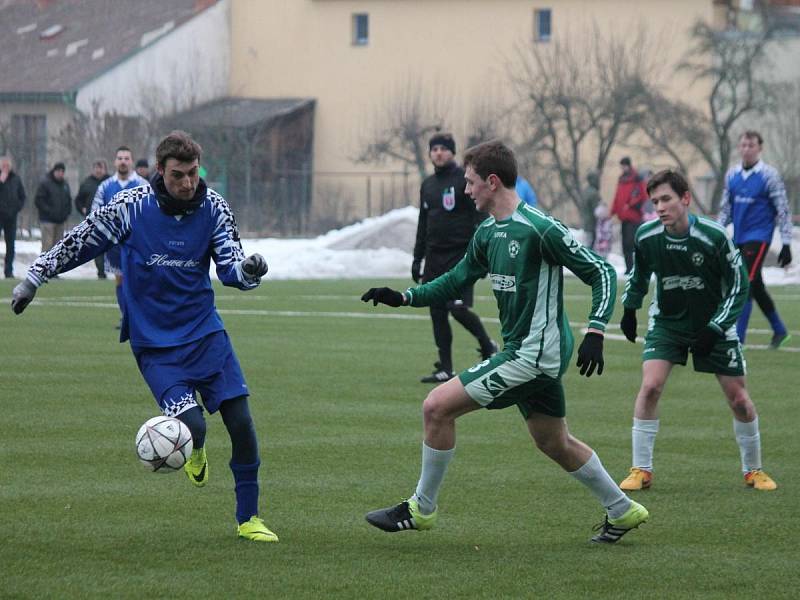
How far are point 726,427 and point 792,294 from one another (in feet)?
52.5

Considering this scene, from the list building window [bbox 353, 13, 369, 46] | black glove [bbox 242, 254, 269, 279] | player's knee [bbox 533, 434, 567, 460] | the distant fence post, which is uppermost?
building window [bbox 353, 13, 369, 46]

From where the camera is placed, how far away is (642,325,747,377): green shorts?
8789 mm

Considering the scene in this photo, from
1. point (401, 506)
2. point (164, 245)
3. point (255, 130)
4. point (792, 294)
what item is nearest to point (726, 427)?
point (401, 506)

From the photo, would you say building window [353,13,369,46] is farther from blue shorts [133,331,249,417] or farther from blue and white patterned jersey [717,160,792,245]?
blue shorts [133,331,249,417]

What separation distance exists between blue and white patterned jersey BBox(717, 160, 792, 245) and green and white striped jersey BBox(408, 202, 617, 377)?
8.56 meters

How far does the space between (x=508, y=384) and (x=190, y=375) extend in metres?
1.46

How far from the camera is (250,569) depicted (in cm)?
659

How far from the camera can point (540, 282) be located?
23.1 feet

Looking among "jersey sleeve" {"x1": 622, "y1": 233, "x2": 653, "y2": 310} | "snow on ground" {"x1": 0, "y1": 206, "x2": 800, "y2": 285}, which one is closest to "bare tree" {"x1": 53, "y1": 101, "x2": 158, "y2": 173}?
"snow on ground" {"x1": 0, "y1": 206, "x2": 800, "y2": 285}

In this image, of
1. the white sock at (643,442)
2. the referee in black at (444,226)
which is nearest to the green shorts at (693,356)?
the white sock at (643,442)

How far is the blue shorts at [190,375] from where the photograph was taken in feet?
23.2

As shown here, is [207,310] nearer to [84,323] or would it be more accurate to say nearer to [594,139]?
[84,323]

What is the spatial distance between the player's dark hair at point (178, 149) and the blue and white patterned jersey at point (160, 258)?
0.23m

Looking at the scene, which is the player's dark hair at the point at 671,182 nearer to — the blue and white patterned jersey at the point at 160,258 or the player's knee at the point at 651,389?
the player's knee at the point at 651,389
